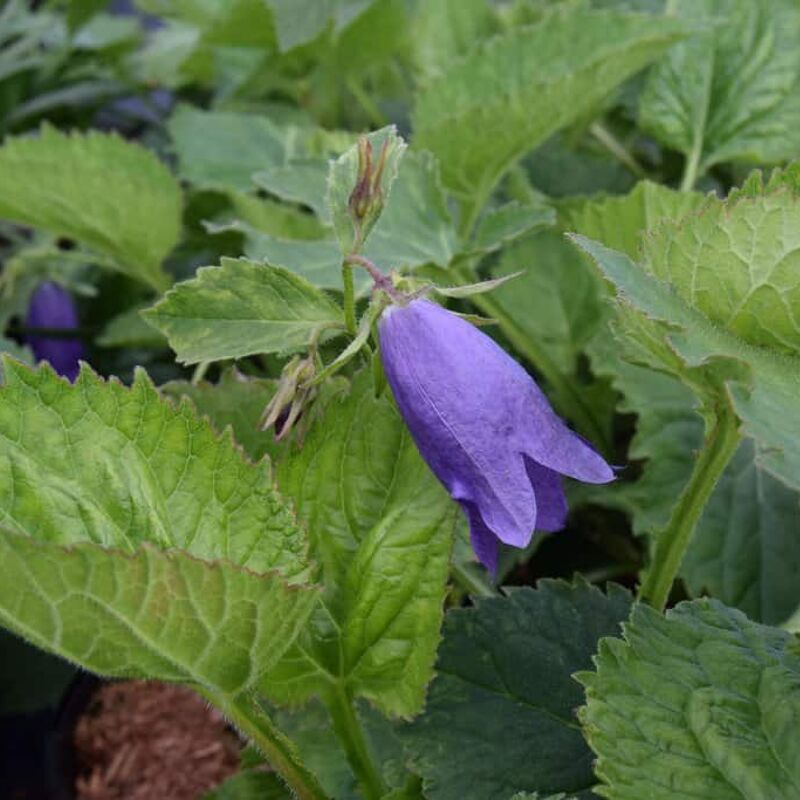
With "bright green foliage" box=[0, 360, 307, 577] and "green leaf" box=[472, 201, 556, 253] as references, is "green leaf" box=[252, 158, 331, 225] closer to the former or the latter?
"green leaf" box=[472, 201, 556, 253]

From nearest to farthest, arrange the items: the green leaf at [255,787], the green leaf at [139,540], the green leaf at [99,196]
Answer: the green leaf at [139,540]
the green leaf at [255,787]
the green leaf at [99,196]

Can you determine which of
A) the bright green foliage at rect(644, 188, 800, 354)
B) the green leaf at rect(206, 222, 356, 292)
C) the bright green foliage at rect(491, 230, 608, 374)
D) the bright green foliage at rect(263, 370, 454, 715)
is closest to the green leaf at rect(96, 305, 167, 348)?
the green leaf at rect(206, 222, 356, 292)

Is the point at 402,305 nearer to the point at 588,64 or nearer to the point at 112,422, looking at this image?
the point at 112,422

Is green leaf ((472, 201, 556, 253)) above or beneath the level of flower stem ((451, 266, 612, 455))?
above

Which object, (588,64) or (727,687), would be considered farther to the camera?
(588,64)

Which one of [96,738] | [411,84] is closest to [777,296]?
[96,738]

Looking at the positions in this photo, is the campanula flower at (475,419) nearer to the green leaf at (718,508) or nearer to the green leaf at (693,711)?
the green leaf at (693,711)

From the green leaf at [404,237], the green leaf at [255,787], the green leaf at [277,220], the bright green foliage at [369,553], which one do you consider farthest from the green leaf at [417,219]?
the green leaf at [255,787]
